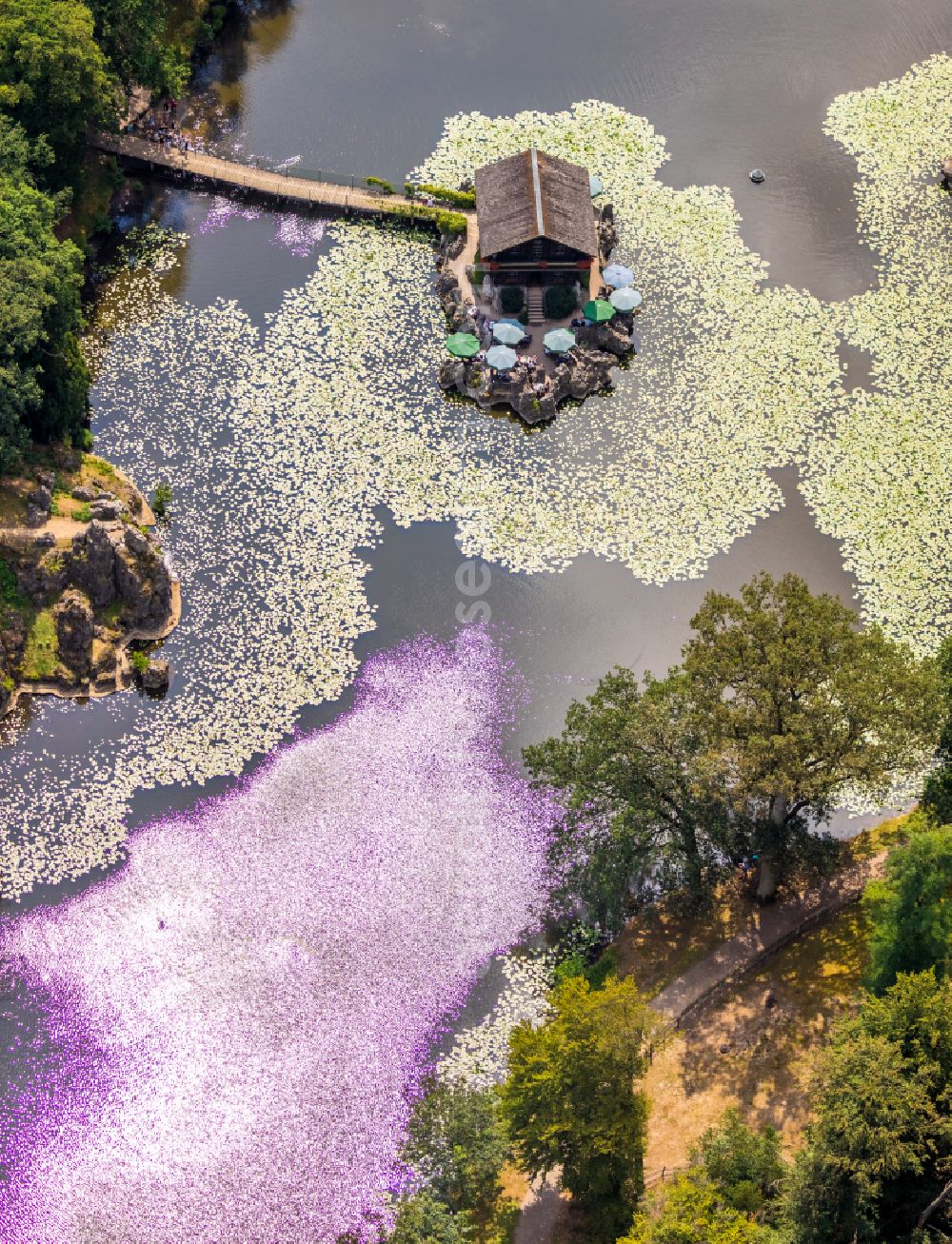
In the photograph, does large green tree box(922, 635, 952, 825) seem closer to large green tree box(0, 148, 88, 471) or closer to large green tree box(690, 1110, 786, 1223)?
large green tree box(690, 1110, 786, 1223)

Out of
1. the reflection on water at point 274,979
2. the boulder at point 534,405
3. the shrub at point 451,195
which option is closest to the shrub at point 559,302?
the boulder at point 534,405

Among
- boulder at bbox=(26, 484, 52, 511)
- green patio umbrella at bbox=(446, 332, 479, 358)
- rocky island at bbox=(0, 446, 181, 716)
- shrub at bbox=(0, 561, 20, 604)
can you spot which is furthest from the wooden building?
shrub at bbox=(0, 561, 20, 604)

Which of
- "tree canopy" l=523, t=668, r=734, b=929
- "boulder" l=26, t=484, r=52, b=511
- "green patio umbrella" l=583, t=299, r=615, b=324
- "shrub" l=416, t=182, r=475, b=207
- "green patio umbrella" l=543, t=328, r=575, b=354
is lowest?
"tree canopy" l=523, t=668, r=734, b=929

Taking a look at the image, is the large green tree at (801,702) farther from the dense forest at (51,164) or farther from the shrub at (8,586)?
the dense forest at (51,164)

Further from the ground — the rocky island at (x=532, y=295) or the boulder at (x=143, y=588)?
the rocky island at (x=532, y=295)

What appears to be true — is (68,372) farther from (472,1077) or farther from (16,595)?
(472,1077)
